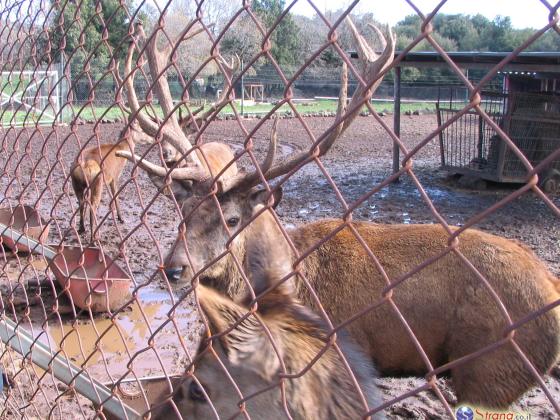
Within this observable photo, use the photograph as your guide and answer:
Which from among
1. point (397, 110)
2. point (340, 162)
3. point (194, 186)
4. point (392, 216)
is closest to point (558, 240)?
point (392, 216)

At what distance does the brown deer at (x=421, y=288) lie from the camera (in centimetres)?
347

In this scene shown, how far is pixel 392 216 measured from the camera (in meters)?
9.62

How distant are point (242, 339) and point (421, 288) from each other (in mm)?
2211

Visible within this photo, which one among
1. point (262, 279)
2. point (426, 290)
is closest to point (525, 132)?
point (426, 290)

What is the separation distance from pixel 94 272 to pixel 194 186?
285 cm

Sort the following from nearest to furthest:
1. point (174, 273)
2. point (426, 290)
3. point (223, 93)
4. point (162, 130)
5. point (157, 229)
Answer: point (162, 130) < point (426, 290) < point (174, 273) < point (223, 93) < point (157, 229)

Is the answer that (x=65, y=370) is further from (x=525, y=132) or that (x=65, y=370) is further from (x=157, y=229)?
(x=525, y=132)

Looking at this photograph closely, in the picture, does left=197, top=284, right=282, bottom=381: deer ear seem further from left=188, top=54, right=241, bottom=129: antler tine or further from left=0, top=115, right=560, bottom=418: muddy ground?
left=188, top=54, right=241, bottom=129: antler tine

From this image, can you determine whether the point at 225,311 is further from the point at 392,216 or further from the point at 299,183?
the point at 299,183

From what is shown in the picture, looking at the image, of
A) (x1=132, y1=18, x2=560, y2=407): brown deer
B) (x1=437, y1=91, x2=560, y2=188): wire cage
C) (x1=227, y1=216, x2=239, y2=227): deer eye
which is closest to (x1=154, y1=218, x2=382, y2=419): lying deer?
(x1=132, y1=18, x2=560, y2=407): brown deer

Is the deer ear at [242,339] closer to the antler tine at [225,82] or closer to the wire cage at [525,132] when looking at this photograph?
the antler tine at [225,82]

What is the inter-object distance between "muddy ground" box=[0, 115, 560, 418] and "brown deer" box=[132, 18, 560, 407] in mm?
541

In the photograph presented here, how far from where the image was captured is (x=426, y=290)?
3787 millimetres

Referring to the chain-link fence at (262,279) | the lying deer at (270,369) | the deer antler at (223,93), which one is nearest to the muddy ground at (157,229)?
the chain-link fence at (262,279)
